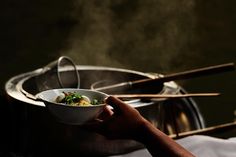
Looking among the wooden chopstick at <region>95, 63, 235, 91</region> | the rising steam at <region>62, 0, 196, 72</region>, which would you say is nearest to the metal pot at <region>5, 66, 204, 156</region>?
the wooden chopstick at <region>95, 63, 235, 91</region>

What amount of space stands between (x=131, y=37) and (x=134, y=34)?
5 cm

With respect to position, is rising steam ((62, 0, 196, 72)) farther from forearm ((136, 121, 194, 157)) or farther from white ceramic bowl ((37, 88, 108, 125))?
forearm ((136, 121, 194, 157))

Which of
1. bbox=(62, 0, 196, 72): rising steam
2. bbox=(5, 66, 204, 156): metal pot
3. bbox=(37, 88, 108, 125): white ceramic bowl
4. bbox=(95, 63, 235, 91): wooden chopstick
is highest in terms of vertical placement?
bbox=(62, 0, 196, 72): rising steam

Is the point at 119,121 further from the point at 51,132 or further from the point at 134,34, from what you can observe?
the point at 134,34

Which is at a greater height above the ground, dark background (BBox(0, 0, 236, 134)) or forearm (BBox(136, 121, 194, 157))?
dark background (BBox(0, 0, 236, 134))

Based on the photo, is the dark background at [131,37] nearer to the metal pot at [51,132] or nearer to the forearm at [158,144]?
the metal pot at [51,132]

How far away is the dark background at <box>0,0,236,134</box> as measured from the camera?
4234 millimetres

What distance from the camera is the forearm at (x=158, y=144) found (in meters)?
1.96

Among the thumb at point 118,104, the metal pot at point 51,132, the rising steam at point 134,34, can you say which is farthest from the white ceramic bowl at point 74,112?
the rising steam at point 134,34

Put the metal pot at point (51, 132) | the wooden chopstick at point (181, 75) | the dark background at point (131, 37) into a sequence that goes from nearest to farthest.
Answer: the metal pot at point (51, 132), the wooden chopstick at point (181, 75), the dark background at point (131, 37)

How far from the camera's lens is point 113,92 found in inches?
129

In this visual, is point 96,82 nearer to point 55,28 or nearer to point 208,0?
point 55,28

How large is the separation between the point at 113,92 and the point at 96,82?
21 centimetres

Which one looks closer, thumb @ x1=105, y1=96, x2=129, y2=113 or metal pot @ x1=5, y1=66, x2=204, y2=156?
thumb @ x1=105, y1=96, x2=129, y2=113
